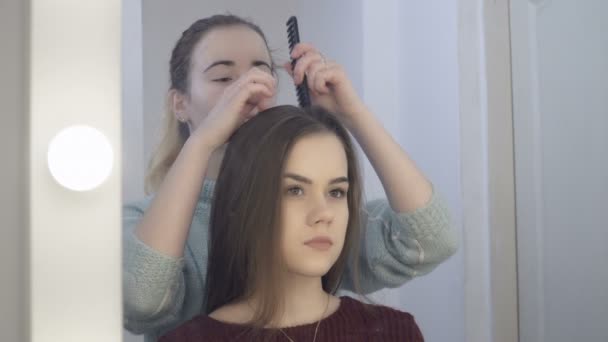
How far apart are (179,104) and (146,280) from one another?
23 centimetres

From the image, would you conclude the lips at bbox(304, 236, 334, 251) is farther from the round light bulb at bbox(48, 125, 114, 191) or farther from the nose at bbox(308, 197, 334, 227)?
the round light bulb at bbox(48, 125, 114, 191)

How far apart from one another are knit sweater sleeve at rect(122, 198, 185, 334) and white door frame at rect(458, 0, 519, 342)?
0.48 meters

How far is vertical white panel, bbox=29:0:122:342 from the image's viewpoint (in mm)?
253

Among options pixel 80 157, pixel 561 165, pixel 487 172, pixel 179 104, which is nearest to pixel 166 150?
pixel 179 104

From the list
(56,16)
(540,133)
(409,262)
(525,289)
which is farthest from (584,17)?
(56,16)

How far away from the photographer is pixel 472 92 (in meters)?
0.86

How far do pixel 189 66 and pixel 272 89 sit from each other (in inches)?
6.3

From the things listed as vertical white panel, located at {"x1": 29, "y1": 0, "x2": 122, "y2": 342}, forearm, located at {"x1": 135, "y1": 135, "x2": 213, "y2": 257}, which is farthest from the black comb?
vertical white panel, located at {"x1": 29, "y1": 0, "x2": 122, "y2": 342}

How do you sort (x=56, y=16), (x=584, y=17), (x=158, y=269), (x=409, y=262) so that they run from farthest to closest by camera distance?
(x=584, y=17), (x=409, y=262), (x=158, y=269), (x=56, y=16)

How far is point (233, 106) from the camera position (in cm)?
49

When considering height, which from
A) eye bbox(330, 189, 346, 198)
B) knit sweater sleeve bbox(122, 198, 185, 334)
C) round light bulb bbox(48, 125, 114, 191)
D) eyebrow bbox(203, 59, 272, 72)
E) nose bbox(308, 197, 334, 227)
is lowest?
knit sweater sleeve bbox(122, 198, 185, 334)

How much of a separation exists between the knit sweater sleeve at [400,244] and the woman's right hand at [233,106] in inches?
6.3

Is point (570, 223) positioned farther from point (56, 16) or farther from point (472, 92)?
point (56, 16)

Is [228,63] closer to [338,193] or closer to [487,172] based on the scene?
[338,193]
